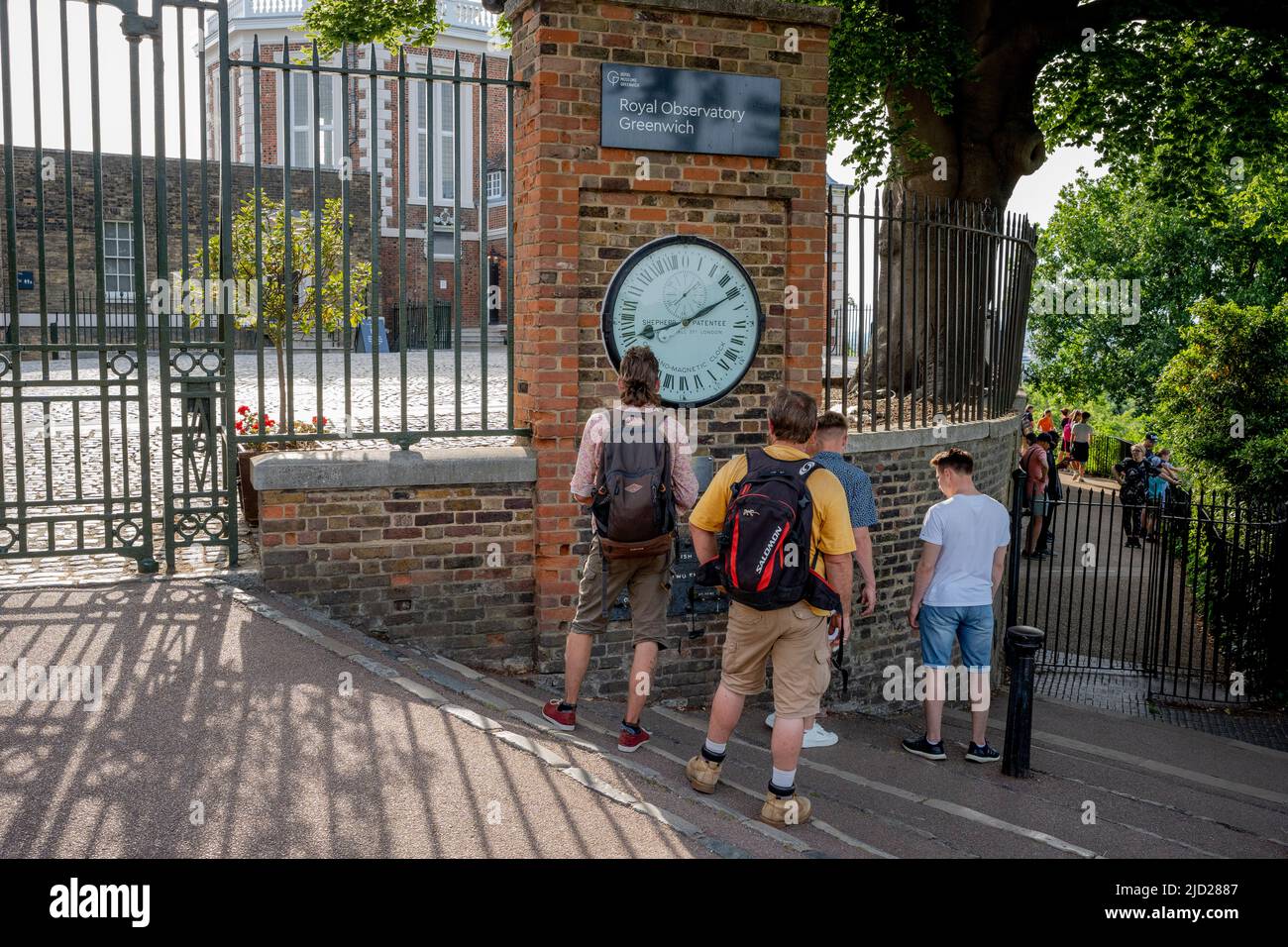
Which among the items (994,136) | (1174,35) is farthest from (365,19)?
(1174,35)

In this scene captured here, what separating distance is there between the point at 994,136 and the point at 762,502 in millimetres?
10025

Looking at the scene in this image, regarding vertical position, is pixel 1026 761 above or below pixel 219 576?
below

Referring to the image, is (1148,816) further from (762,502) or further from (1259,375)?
(1259,375)

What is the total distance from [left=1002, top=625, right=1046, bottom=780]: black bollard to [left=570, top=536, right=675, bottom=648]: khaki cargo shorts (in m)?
2.17

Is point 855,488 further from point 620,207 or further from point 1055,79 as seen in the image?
point 1055,79

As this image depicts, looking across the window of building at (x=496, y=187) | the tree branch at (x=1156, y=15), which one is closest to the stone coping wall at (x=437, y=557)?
the tree branch at (x=1156, y=15)

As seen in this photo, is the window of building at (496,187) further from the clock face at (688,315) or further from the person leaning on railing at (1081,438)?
the clock face at (688,315)

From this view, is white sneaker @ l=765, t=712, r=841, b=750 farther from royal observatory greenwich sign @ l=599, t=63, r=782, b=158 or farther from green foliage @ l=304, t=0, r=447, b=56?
green foliage @ l=304, t=0, r=447, b=56

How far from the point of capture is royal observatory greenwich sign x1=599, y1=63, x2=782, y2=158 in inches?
263

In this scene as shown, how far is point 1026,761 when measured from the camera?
670 centimetres

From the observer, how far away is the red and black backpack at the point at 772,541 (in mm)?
4746

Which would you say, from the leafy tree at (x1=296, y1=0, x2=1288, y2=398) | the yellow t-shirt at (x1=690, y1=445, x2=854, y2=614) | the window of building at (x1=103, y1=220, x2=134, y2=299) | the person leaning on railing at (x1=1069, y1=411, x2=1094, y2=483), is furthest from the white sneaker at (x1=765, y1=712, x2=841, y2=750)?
the window of building at (x1=103, y1=220, x2=134, y2=299)

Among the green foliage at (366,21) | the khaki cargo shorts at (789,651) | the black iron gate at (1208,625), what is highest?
the green foliage at (366,21)

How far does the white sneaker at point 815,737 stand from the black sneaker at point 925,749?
0.42 metres
